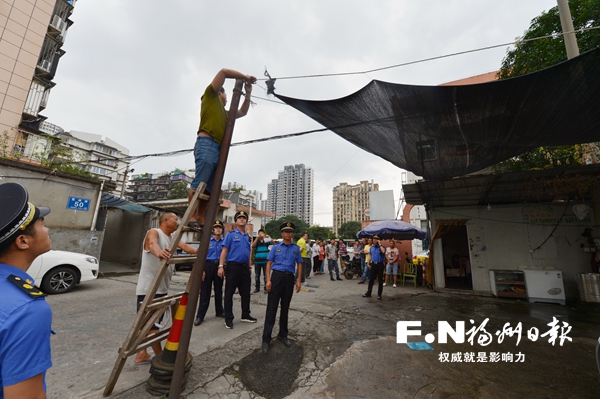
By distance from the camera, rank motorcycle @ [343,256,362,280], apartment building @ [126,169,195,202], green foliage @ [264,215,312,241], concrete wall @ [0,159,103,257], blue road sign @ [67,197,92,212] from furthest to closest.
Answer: apartment building @ [126,169,195,202] → green foliage @ [264,215,312,241] → motorcycle @ [343,256,362,280] → blue road sign @ [67,197,92,212] → concrete wall @ [0,159,103,257]

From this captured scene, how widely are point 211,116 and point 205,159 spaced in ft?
1.55

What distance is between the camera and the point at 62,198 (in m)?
8.35

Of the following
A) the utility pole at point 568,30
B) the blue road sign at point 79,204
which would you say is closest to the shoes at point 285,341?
the utility pole at point 568,30

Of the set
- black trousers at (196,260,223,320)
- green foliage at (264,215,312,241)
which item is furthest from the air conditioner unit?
green foliage at (264,215,312,241)

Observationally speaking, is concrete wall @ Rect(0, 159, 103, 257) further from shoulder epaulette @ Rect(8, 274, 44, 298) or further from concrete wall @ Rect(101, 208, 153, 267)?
shoulder epaulette @ Rect(8, 274, 44, 298)

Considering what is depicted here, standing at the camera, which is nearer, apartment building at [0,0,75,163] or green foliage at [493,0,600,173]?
green foliage at [493,0,600,173]

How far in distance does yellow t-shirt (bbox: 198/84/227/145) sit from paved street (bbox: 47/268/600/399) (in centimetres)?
263

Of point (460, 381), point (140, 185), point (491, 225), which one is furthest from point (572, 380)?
point (140, 185)

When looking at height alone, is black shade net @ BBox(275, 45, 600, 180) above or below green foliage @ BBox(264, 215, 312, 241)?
below

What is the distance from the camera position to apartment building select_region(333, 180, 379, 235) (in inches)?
2315

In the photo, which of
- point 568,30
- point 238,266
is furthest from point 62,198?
point 568,30

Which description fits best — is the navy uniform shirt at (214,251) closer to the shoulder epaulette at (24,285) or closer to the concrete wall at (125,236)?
the shoulder epaulette at (24,285)

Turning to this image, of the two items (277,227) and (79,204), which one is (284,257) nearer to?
(79,204)

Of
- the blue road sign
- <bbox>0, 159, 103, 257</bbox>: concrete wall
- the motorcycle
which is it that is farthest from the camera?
the motorcycle
